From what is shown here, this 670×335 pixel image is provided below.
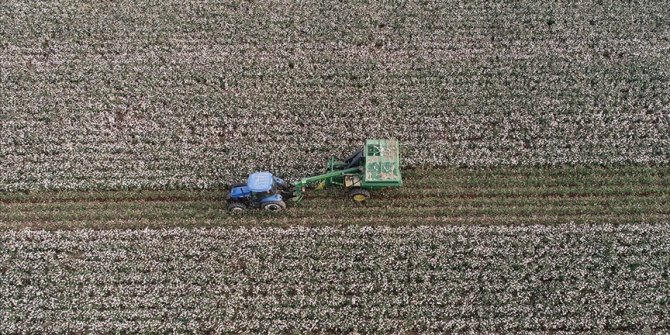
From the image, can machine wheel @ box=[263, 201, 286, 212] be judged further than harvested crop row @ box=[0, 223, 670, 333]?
Yes

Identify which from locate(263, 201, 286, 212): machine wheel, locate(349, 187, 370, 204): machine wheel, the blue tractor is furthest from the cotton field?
locate(349, 187, 370, 204): machine wheel

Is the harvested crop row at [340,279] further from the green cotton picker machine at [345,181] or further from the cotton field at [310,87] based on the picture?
the cotton field at [310,87]

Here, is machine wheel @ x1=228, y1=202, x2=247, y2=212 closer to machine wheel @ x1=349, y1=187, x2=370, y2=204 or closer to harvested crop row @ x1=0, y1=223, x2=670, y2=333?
harvested crop row @ x1=0, y1=223, x2=670, y2=333

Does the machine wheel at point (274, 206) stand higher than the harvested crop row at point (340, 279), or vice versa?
the machine wheel at point (274, 206)

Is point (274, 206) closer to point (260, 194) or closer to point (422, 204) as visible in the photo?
point (260, 194)

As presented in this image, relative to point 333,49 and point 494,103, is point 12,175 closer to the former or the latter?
point 333,49

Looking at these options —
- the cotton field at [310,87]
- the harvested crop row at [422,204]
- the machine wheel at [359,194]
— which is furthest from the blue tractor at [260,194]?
the machine wheel at [359,194]
